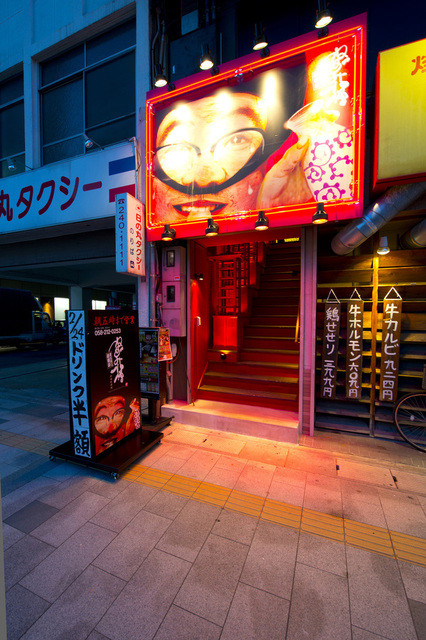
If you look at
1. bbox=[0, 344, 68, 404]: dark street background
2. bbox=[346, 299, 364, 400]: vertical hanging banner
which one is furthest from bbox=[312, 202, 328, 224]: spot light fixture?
bbox=[0, 344, 68, 404]: dark street background

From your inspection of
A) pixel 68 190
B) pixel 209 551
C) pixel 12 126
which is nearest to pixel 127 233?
pixel 68 190

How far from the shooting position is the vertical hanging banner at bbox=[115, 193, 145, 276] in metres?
5.45

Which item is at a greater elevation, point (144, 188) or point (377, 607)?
point (144, 188)

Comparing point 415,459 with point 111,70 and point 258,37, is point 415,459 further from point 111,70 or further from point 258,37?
point 111,70

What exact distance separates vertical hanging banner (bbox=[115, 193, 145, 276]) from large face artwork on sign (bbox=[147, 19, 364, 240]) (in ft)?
1.10

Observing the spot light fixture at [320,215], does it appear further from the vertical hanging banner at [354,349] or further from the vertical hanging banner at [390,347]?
the vertical hanging banner at [390,347]

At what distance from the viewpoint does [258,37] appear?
467 centimetres

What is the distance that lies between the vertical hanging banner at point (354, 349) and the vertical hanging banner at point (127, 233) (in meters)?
4.37

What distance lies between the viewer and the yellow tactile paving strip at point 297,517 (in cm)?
275

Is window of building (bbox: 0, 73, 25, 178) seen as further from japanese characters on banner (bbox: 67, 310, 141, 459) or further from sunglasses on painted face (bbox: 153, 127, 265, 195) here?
japanese characters on banner (bbox: 67, 310, 141, 459)

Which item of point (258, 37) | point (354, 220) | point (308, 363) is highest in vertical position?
point (258, 37)

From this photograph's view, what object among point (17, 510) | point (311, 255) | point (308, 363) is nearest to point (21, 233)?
point (17, 510)

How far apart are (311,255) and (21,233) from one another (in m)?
8.23

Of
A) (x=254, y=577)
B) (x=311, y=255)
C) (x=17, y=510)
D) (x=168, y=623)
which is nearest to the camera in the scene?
(x=168, y=623)
